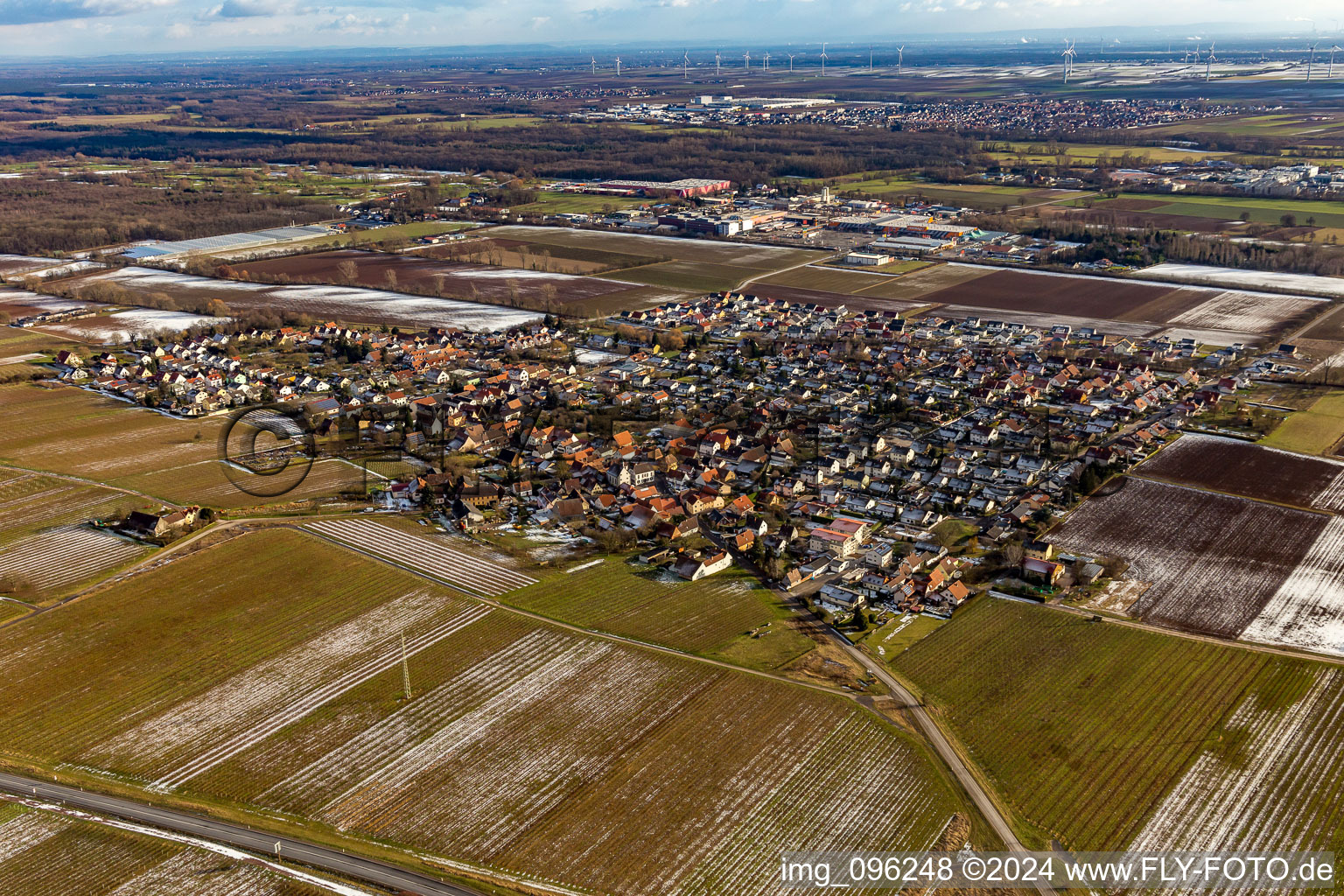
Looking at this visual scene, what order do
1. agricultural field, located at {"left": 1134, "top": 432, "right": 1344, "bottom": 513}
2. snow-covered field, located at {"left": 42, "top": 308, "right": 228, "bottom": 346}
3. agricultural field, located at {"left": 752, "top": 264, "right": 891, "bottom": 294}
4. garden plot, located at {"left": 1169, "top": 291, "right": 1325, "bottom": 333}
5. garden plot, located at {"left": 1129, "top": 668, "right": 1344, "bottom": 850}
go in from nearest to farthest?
garden plot, located at {"left": 1129, "top": 668, "right": 1344, "bottom": 850} → agricultural field, located at {"left": 1134, "top": 432, "right": 1344, "bottom": 513} → garden plot, located at {"left": 1169, "top": 291, "right": 1325, "bottom": 333} → snow-covered field, located at {"left": 42, "top": 308, "right": 228, "bottom": 346} → agricultural field, located at {"left": 752, "top": 264, "right": 891, "bottom": 294}

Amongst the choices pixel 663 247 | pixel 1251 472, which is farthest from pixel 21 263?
pixel 1251 472

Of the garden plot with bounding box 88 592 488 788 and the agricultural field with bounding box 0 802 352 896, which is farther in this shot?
the garden plot with bounding box 88 592 488 788

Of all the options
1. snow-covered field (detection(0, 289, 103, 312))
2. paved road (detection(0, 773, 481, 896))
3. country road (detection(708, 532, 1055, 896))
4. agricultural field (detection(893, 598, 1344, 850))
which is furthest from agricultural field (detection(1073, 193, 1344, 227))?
paved road (detection(0, 773, 481, 896))

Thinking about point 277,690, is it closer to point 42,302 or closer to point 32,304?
point 32,304

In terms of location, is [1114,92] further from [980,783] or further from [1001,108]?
[980,783]

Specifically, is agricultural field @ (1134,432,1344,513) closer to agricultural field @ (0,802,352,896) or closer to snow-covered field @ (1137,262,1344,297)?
snow-covered field @ (1137,262,1344,297)

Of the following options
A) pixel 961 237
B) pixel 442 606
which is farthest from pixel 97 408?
pixel 961 237
